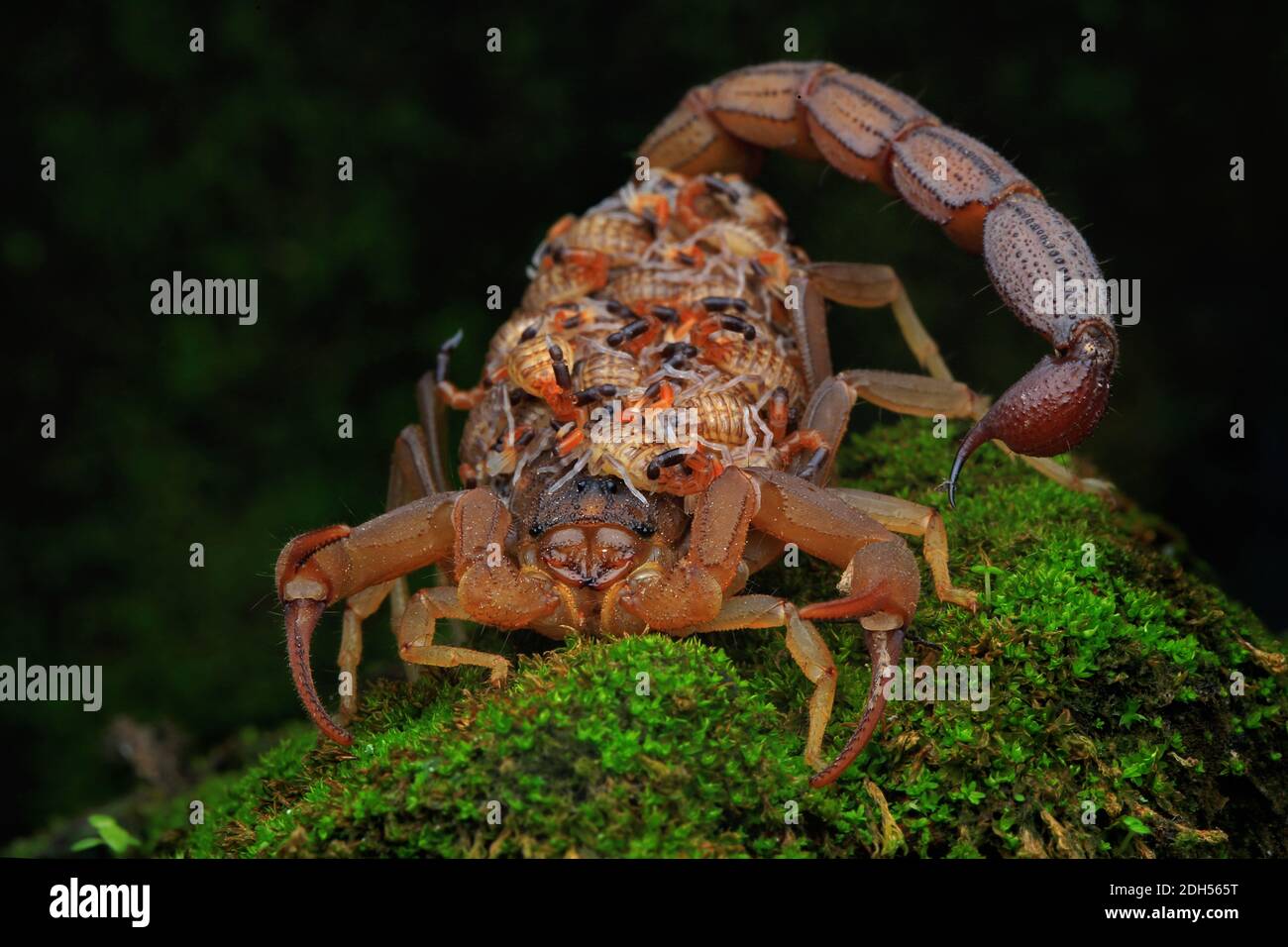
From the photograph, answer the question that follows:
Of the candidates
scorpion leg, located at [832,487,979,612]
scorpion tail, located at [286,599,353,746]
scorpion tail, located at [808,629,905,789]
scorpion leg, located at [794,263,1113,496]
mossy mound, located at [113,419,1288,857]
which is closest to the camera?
mossy mound, located at [113,419,1288,857]

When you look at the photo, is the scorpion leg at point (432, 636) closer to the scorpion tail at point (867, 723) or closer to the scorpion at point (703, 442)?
the scorpion at point (703, 442)

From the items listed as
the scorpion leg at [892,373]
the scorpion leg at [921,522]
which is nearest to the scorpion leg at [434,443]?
the scorpion leg at [892,373]

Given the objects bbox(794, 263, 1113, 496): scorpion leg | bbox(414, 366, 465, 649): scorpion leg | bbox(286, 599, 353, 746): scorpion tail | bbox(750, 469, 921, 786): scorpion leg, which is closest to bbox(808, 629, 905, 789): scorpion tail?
bbox(750, 469, 921, 786): scorpion leg

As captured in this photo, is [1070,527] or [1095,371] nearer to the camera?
[1095,371]

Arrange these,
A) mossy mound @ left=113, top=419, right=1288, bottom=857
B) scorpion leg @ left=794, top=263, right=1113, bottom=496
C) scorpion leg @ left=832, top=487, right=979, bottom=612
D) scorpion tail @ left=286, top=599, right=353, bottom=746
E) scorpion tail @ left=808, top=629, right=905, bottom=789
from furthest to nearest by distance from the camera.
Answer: scorpion leg @ left=794, top=263, right=1113, bottom=496, scorpion leg @ left=832, top=487, right=979, bottom=612, scorpion tail @ left=286, top=599, right=353, bottom=746, scorpion tail @ left=808, top=629, right=905, bottom=789, mossy mound @ left=113, top=419, right=1288, bottom=857

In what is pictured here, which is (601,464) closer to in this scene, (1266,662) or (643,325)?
(643,325)

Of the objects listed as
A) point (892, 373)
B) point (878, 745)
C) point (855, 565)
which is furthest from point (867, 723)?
point (892, 373)

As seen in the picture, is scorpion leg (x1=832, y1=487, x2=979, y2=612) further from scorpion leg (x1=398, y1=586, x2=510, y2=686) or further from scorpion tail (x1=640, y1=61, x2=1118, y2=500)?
scorpion leg (x1=398, y1=586, x2=510, y2=686)

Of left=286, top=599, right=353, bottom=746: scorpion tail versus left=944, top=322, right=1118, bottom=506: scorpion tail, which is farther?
left=286, top=599, right=353, bottom=746: scorpion tail
